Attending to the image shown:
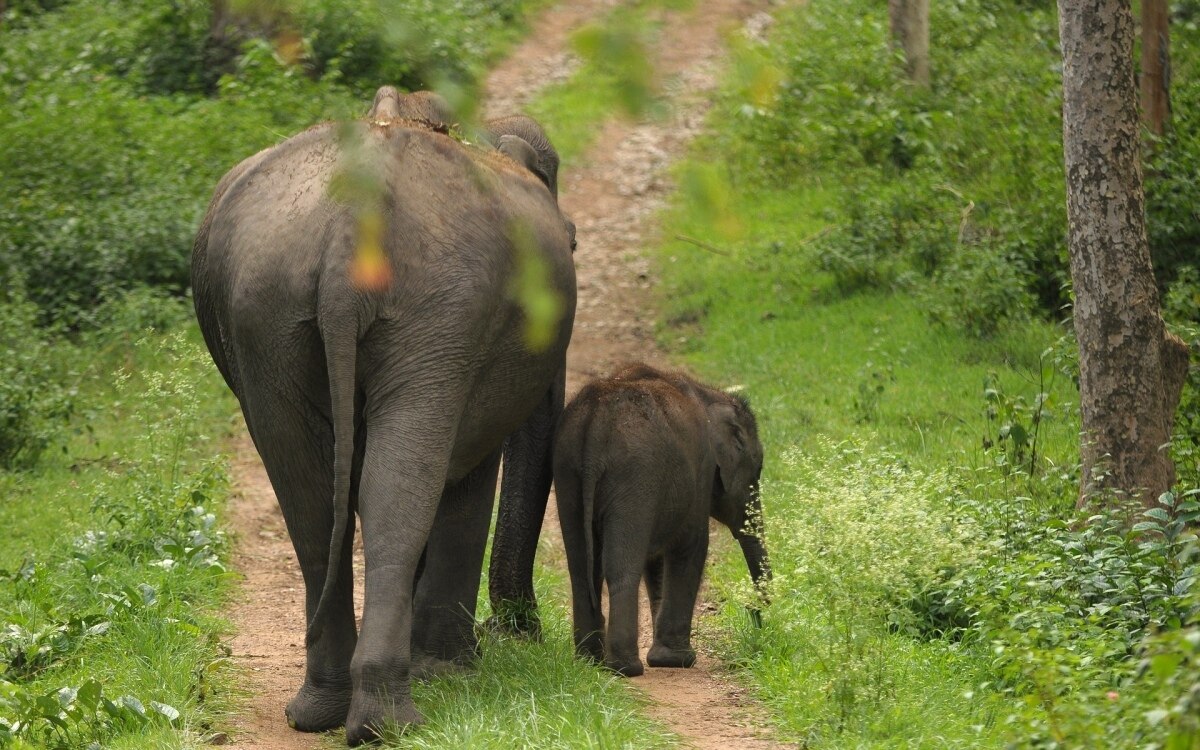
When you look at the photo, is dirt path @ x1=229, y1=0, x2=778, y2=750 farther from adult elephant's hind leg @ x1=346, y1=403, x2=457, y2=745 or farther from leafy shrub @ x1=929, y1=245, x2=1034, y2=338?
leafy shrub @ x1=929, y1=245, x2=1034, y2=338

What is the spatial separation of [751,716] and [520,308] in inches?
67.6

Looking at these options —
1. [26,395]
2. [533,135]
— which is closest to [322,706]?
[533,135]

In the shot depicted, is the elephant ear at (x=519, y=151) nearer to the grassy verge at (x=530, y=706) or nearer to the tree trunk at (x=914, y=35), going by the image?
the grassy verge at (x=530, y=706)

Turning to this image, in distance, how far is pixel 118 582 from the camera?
712cm

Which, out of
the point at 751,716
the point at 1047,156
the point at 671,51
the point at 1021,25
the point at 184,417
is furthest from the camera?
the point at 671,51

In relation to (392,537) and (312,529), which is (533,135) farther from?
(392,537)

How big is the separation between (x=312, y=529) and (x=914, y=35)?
13.0 metres

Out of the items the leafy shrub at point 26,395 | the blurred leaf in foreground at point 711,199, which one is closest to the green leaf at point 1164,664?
the blurred leaf in foreground at point 711,199

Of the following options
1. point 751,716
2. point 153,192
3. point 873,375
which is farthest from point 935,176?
point 751,716

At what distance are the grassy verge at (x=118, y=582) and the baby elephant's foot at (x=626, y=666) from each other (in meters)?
1.51

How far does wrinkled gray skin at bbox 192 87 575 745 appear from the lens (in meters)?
4.91

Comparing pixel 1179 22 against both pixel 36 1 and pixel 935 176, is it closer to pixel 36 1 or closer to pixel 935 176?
pixel 935 176

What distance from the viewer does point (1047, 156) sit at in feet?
40.1

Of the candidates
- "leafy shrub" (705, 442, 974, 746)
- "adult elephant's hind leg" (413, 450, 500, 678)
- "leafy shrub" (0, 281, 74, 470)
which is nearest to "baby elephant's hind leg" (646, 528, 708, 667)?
"leafy shrub" (705, 442, 974, 746)
